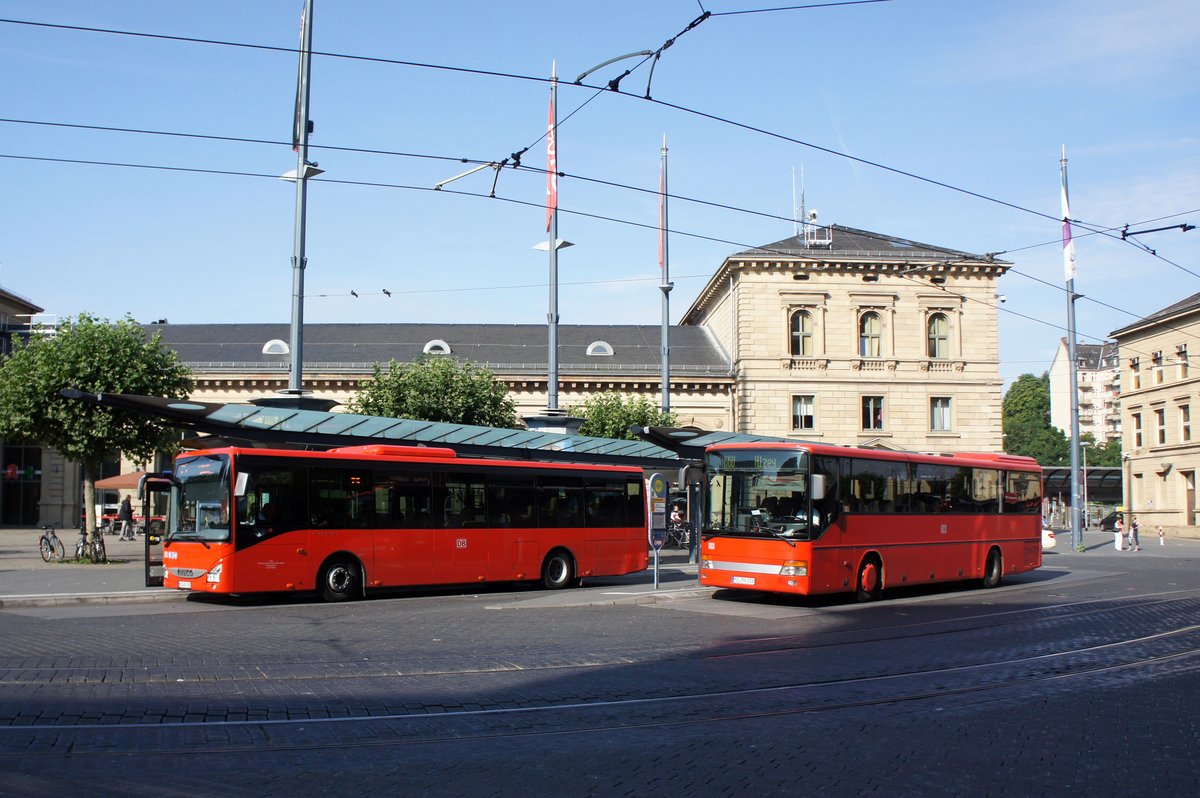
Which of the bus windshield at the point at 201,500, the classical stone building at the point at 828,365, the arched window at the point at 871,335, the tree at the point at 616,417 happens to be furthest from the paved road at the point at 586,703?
the arched window at the point at 871,335

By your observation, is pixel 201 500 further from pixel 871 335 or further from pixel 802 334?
pixel 871 335

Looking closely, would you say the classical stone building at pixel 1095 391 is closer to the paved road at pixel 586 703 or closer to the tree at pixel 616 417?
the tree at pixel 616 417

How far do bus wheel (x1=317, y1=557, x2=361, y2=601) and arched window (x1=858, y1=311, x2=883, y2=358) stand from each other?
44.1 metres

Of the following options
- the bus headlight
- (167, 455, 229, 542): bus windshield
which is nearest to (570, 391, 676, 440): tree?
the bus headlight

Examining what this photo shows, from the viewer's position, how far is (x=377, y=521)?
2000 centimetres

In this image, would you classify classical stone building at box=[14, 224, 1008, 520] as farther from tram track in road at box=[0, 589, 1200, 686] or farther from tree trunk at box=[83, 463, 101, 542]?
tram track in road at box=[0, 589, 1200, 686]

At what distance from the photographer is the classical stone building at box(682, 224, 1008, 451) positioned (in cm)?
5841

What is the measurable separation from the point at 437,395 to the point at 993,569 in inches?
1030

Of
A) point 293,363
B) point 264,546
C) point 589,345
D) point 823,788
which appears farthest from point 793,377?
point 823,788

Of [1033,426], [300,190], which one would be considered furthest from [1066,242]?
[1033,426]

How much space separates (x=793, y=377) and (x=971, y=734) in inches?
1997

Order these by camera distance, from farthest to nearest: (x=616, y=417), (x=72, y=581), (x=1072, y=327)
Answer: (x=616, y=417)
(x=1072, y=327)
(x=72, y=581)

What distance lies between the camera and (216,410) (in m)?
21.4

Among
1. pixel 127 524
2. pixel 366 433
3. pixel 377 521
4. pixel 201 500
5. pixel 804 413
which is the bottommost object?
pixel 127 524
